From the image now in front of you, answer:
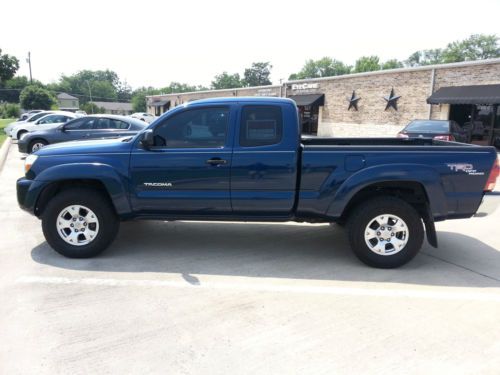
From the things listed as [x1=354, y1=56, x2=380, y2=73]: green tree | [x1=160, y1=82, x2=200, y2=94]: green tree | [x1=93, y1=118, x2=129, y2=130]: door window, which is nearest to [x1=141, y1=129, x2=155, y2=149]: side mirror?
[x1=93, y1=118, x2=129, y2=130]: door window

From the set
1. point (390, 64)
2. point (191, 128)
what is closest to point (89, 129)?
point (191, 128)

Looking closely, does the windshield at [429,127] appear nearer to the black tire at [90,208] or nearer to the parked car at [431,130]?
the parked car at [431,130]

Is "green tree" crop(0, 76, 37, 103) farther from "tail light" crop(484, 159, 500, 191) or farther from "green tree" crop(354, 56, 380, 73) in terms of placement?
"tail light" crop(484, 159, 500, 191)

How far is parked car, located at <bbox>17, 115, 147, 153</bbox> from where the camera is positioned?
39.0 feet

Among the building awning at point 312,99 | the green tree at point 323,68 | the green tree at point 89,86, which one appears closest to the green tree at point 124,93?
the green tree at point 89,86

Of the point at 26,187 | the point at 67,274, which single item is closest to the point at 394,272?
the point at 67,274

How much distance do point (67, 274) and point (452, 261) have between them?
4429 mm

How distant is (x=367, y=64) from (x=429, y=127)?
82666 mm

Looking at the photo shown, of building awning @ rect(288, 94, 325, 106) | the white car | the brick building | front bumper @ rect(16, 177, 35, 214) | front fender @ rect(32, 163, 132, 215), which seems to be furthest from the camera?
building awning @ rect(288, 94, 325, 106)

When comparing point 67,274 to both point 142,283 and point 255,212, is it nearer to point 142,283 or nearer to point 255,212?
point 142,283

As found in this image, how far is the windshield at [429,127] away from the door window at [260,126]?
34.2ft

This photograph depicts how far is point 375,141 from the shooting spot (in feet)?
19.0

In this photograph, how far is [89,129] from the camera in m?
12.3

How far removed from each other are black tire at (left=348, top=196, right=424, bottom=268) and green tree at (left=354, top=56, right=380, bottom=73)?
91.1 meters
